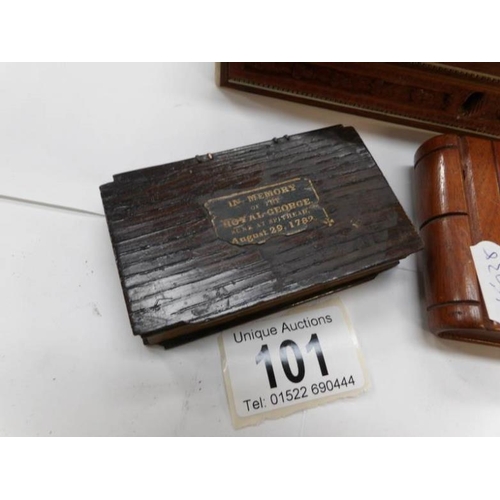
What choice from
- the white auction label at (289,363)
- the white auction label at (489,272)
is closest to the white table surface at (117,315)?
the white auction label at (289,363)

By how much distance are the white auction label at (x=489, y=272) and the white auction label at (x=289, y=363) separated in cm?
24

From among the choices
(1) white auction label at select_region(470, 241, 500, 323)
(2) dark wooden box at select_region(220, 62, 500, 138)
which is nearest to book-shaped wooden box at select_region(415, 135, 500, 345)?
(1) white auction label at select_region(470, 241, 500, 323)

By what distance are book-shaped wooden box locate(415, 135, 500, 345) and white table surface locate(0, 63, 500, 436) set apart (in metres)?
0.08

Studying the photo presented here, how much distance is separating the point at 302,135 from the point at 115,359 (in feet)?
1.83

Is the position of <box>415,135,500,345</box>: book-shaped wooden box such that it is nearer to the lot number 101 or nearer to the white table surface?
the white table surface

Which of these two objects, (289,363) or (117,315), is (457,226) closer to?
(289,363)

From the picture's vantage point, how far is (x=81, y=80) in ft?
3.49

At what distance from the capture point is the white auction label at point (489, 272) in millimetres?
747

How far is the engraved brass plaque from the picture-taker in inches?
30.0

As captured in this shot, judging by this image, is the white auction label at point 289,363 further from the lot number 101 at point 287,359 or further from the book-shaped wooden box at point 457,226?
the book-shaped wooden box at point 457,226

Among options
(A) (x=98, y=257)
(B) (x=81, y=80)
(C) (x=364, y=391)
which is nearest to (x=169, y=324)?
(A) (x=98, y=257)

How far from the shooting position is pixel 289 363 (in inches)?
31.3

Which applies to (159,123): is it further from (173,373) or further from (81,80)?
(173,373)

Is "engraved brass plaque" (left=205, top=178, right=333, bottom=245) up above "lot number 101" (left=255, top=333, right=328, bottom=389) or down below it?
above
